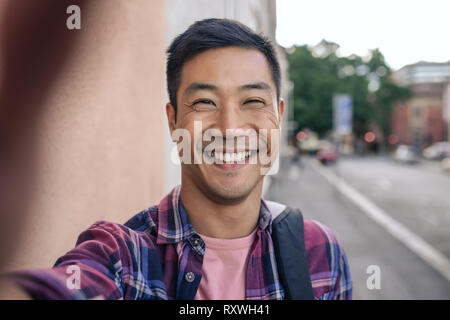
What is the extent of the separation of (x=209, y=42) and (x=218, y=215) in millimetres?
552

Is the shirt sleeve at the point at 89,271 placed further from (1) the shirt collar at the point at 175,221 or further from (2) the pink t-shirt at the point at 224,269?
(2) the pink t-shirt at the point at 224,269

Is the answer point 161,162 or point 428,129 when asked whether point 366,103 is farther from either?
point 161,162

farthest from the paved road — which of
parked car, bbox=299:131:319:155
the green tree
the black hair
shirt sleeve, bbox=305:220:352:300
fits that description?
parked car, bbox=299:131:319:155

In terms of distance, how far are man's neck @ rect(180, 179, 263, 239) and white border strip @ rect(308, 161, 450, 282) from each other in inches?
227

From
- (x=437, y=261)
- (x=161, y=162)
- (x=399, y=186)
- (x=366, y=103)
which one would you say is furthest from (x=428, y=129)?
(x=161, y=162)

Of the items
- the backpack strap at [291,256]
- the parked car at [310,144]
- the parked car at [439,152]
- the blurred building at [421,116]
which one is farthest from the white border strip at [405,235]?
the blurred building at [421,116]

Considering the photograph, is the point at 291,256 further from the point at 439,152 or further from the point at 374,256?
the point at 439,152

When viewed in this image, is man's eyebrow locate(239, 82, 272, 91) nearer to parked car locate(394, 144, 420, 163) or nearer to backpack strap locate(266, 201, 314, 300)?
backpack strap locate(266, 201, 314, 300)

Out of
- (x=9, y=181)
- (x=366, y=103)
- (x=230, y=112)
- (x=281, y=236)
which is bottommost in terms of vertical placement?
(x=281, y=236)

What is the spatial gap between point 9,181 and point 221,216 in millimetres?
648

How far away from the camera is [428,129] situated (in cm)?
3766

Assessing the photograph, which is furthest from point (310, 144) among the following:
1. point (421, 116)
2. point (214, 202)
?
point (214, 202)

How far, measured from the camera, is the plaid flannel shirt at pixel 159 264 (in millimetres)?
1029

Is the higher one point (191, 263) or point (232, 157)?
point (232, 157)
